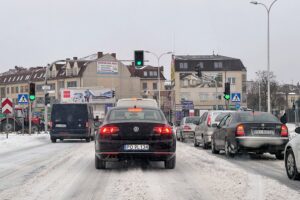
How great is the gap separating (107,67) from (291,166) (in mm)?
98232

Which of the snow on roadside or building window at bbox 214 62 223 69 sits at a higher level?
building window at bbox 214 62 223 69

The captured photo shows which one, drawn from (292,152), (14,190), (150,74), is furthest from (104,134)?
(150,74)

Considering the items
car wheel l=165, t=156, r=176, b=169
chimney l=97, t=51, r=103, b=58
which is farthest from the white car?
chimney l=97, t=51, r=103, b=58

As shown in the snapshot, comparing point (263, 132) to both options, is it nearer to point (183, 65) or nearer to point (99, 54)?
point (183, 65)

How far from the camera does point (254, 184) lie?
9.92 metres

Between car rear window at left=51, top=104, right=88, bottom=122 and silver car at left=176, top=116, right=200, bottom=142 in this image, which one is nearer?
silver car at left=176, top=116, right=200, bottom=142

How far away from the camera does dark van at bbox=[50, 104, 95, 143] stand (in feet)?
96.0

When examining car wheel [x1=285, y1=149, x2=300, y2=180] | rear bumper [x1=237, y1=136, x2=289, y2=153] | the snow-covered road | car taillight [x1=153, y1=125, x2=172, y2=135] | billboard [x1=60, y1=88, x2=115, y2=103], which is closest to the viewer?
the snow-covered road

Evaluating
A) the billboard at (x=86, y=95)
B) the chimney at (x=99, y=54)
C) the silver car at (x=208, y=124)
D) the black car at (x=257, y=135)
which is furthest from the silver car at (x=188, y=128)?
the chimney at (x=99, y=54)

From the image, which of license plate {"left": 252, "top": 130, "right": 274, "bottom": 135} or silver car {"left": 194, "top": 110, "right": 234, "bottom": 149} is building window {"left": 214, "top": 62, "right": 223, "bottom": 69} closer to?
silver car {"left": 194, "top": 110, "right": 234, "bottom": 149}

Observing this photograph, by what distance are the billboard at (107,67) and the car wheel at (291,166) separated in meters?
96.2

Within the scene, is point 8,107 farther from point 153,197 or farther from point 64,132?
point 153,197

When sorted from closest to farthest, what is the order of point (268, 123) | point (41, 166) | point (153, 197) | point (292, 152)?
1. point (153, 197)
2. point (292, 152)
3. point (41, 166)
4. point (268, 123)

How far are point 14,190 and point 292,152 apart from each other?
17.1 feet
